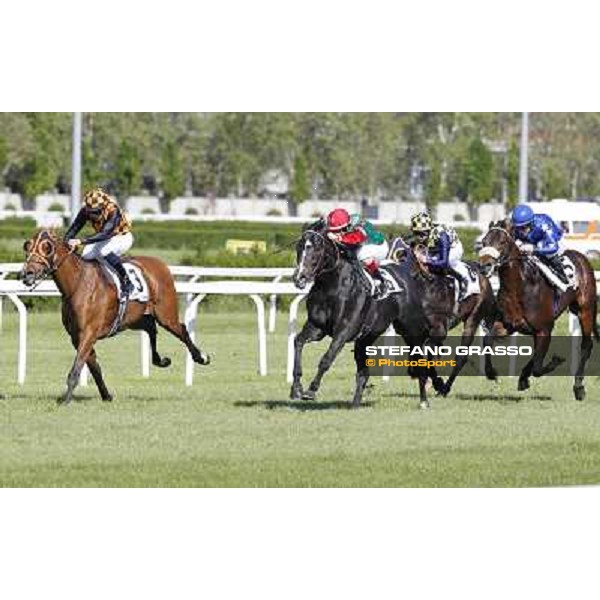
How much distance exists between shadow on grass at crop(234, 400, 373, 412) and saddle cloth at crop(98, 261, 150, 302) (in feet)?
3.52

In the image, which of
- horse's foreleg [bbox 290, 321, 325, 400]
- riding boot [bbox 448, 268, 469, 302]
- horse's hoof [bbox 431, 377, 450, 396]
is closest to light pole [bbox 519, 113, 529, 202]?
riding boot [bbox 448, 268, 469, 302]

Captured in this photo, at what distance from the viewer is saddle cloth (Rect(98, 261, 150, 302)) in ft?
44.6

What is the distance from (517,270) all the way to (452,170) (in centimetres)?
4362

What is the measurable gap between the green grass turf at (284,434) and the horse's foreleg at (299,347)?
0.14m

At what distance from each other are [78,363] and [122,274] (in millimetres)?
974

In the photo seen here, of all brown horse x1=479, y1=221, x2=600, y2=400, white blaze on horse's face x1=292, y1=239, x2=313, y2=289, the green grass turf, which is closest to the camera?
the green grass turf

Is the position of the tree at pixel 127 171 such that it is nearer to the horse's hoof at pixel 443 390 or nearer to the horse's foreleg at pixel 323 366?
the horse's hoof at pixel 443 390

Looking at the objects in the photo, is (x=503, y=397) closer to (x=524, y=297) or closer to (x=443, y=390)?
(x=443, y=390)

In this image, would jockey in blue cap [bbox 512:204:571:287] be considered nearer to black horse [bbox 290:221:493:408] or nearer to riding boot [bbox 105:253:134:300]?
black horse [bbox 290:221:493:408]

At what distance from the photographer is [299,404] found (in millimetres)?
13297

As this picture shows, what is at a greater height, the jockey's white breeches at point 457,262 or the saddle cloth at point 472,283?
the jockey's white breeches at point 457,262

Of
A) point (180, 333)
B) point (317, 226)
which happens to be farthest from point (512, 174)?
point (317, 226)

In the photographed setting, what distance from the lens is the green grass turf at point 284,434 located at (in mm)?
10047

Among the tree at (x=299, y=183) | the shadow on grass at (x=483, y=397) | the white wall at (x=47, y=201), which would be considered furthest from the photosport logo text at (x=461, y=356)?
the white wall at (x=47, y=201)
